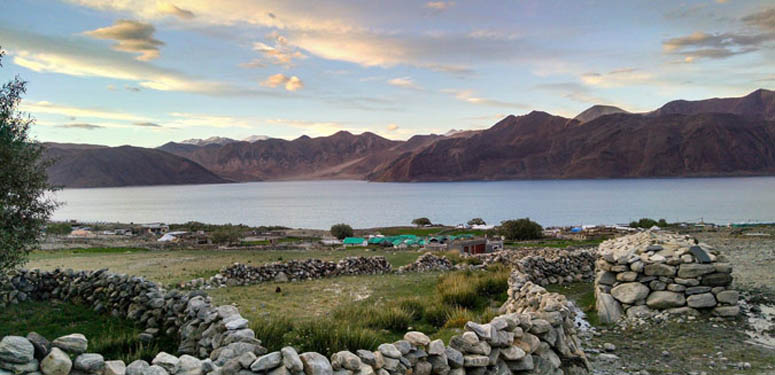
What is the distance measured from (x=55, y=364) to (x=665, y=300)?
11985 millimetres

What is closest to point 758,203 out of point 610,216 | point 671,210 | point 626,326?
point 671,210

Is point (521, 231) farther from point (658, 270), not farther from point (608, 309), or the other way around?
point (658, 270)

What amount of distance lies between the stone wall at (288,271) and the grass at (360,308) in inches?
41.9

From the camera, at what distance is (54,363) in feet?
13.7

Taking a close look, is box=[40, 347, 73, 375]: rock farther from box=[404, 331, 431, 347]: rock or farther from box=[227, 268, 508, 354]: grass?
box=[404, 331, 431, 347]: rock

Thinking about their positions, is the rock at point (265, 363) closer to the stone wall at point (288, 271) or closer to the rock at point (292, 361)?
the rock at point (292, 361)

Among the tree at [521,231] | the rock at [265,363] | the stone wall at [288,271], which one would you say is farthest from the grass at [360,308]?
the tree at [521,231]

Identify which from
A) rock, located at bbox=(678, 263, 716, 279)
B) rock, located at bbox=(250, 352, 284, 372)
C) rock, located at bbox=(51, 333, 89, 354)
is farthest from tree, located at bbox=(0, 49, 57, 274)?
rock, located at bbox=(678, 263, 716, 279)

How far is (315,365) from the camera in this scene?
16.1 feet

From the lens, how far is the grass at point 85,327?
7.77m

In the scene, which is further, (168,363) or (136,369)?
(168,363)

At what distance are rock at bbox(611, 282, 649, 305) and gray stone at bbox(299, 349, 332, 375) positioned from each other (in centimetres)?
925

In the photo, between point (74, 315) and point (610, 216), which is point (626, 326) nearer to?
point (74, 315)

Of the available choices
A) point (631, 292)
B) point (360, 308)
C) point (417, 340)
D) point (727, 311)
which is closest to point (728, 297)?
point (727, 311)
